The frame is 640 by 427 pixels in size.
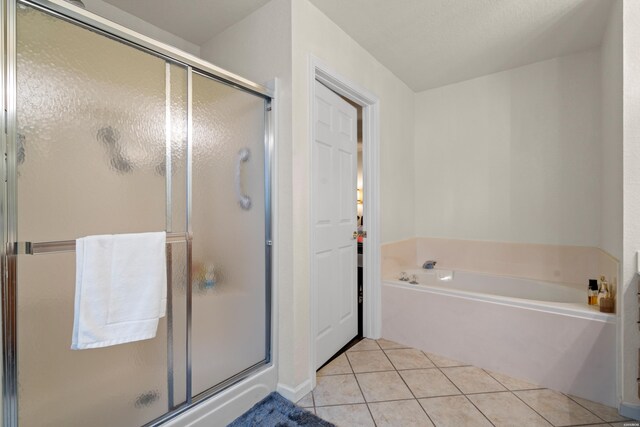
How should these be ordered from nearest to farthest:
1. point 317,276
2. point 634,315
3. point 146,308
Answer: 1. point 146,308
2. point 634,315
3. point 317,276

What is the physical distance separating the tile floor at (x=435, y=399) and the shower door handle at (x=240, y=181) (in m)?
1.25

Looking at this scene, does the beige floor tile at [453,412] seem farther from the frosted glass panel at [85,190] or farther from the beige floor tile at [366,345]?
the frosted glass panel at [85,190]

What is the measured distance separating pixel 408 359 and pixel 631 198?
174 cm

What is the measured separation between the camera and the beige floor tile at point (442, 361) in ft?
7.31

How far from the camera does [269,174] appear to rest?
1.88 metres

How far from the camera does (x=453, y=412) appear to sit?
1.71 m

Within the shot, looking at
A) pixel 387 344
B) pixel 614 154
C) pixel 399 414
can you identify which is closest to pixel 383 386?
pixel 399 414

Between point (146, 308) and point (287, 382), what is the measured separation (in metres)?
1.02

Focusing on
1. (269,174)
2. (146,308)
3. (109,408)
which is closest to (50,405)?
(109,408)

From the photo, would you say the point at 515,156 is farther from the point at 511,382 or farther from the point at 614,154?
the point at 511,382

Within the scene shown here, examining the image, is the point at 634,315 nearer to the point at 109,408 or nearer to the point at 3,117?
the point at 109,408

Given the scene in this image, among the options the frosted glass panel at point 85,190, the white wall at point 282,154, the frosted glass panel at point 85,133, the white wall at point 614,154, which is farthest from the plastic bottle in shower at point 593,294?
the frosted glass panel at point 85,133

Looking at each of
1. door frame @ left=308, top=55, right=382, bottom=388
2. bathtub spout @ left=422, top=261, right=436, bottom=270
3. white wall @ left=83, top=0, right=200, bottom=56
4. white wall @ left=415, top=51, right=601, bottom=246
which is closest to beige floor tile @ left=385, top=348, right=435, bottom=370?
door frame @ left=308, top=55, right=382, bottom=388

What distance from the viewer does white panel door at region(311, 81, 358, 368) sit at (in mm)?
2191
